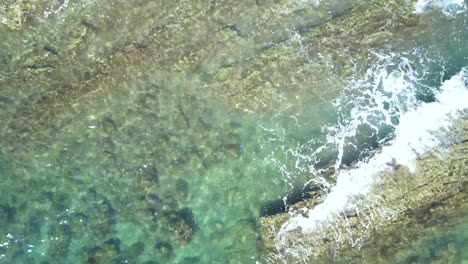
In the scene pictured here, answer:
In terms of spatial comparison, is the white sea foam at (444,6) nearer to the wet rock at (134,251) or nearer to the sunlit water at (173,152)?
the sunlit water at (173,152)

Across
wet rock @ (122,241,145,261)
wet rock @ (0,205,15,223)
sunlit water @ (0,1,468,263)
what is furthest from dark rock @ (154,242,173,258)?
wet rock @ (0,205,15,223)

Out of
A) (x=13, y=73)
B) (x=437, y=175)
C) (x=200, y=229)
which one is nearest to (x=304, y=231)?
(x=200, y=229)

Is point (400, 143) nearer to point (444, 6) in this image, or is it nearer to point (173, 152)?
point (444, 6)

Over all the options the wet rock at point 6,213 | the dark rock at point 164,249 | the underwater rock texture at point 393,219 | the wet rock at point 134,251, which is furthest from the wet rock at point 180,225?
the wet rock at point 6,213

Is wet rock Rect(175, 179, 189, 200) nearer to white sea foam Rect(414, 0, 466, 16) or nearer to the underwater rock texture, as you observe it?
the underwater rock texture

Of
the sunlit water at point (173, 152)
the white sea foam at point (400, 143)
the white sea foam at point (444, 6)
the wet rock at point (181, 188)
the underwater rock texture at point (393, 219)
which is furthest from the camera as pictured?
the white sea foam at point (444, 6)
